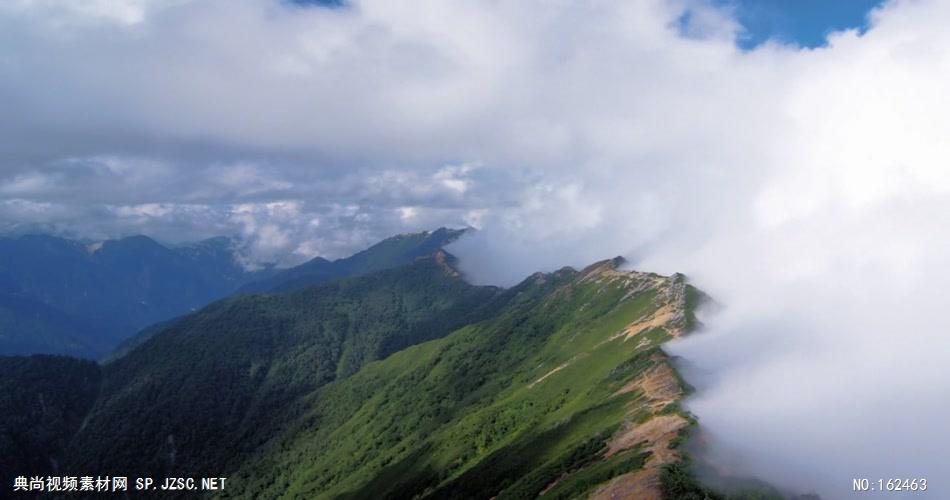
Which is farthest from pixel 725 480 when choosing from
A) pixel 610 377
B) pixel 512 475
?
pixel 610 377

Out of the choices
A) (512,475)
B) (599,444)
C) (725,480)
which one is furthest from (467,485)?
(725,480)

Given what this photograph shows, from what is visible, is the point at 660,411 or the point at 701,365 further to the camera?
the point at 701,365

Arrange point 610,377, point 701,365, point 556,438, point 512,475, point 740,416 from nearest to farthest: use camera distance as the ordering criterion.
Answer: point 740,416, point 512,475, point 556,438, point 701,365, point 610,377

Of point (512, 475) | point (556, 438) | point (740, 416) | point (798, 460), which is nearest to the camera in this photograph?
point (798, 460)

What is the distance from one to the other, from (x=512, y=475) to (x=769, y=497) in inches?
2832

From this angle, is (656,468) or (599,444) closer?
(656,468)

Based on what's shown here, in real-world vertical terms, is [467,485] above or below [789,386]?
below

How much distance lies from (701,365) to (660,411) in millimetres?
43294

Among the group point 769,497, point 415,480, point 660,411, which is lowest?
point 415,480

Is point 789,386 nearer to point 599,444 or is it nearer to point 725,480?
point 599,444

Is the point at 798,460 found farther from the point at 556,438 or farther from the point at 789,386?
the point at 556,438

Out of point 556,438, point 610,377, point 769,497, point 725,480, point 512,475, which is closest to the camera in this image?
point 769,497

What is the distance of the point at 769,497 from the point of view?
7944 cm

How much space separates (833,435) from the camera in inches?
4247
